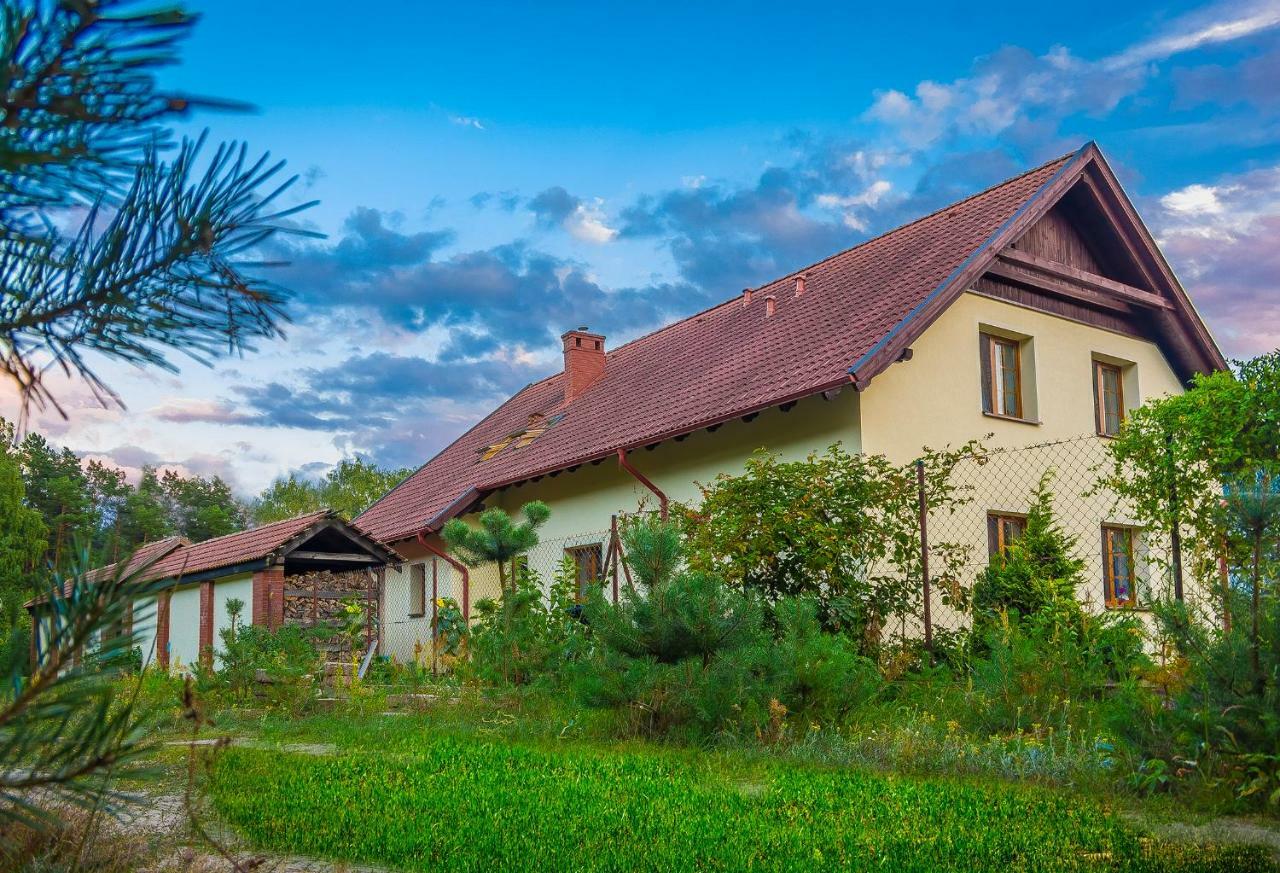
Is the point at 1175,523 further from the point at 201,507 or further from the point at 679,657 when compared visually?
the point at 201,507

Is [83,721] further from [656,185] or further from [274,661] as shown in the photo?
[656,185]

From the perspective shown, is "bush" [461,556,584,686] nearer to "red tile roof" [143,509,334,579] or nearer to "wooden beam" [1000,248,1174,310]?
"red tile roof" [143,509,334,579]

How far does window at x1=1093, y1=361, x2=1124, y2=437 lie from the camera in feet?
52.9

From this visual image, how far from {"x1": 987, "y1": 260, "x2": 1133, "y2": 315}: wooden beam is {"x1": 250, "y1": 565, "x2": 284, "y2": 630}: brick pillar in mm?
10663

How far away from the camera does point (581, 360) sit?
2064 cm

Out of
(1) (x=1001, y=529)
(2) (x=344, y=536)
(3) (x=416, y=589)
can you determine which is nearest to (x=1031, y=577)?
(1) (x=1001, y=529)

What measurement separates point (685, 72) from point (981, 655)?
5.97 meters

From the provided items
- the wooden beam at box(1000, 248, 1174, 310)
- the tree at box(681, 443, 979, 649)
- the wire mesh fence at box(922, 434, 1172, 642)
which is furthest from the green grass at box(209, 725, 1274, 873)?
the wooden beam at box(1000, 248, 1174, 310)

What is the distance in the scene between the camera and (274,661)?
1008 cm

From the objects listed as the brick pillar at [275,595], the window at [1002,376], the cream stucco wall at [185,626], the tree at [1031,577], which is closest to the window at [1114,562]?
the window at [1002,376]

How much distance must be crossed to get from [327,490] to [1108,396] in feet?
152

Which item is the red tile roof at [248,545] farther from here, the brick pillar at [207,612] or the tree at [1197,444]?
the tree at [1197,444]

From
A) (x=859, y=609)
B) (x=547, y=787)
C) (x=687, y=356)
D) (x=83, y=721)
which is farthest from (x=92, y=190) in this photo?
(x=687, y=356)

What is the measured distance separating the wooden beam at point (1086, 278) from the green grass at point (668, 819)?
1020cm
